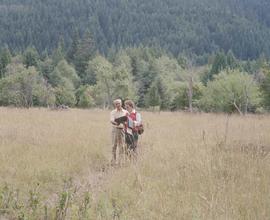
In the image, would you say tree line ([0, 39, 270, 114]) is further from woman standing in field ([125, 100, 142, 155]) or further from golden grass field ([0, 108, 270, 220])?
golden grass field ([0, 108, 270, 220])

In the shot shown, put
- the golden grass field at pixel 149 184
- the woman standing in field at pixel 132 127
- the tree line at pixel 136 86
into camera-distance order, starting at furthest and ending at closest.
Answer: the tree line at pixel 136 86, the woman standing in field at pixel 132 127, the golden grass field at pixel 149 184

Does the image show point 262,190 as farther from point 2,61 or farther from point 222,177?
point 2,61

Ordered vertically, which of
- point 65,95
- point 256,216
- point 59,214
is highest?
point 256,216

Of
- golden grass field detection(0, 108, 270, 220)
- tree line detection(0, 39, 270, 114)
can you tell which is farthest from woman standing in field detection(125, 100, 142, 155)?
tree line detection(0, 39, 270, 114)

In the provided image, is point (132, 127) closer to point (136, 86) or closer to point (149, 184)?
point (149, 184)

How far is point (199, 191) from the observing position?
5199 millimetres

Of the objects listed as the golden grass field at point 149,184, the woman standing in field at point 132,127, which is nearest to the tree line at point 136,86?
the woman standing in field at point 132,127

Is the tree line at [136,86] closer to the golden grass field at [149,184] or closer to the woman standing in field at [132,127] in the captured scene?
the woman standing in field at [132,127]

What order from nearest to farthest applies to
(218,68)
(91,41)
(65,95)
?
(65,95)
(218,68)
(91,41)

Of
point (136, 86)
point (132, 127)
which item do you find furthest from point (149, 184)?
point (136, 86)

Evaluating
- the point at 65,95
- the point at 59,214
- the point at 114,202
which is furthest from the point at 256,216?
the point at 65,95

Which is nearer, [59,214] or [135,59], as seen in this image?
[59,214]

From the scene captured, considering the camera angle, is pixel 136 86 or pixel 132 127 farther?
pixel 136 86

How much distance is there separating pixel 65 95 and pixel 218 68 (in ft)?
114
